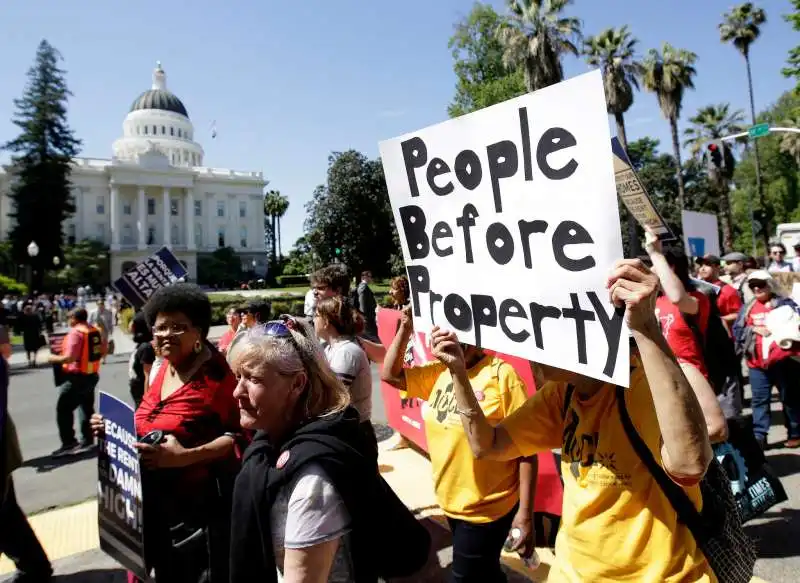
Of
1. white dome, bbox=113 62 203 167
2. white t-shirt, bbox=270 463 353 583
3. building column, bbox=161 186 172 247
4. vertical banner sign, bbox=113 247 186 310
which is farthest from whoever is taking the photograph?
white dome, bbox=113 62 203 167

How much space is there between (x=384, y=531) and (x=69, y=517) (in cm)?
449

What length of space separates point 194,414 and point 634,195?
232cm

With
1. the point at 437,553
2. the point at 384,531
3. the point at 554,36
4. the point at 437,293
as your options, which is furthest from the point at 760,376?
the point at 554,36

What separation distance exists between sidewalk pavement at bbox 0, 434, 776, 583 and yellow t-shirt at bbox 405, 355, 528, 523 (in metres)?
0.90

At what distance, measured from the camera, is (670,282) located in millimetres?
3467

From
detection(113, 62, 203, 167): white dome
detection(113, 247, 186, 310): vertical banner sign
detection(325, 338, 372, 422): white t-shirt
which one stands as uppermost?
detection(113, 62, 203, 167): white dome

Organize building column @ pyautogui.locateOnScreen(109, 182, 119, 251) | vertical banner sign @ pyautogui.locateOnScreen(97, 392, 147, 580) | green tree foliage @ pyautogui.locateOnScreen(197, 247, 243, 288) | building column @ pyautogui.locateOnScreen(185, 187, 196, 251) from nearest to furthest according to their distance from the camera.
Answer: vertical banner sign @ pyautogui.locateOnScreen(97, 392, 147, 580) → green tree foliage @ pyautogui.locateOnScreen(197, 247, 243, 288) → building column @ pyautogui.locateOnScreen(109, 182, 119, 251) → building column @ pyautogui.locateOnScreen(185, 187, 196, 251)

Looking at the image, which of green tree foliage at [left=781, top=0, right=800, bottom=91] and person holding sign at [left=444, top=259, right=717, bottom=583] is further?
green tree foliage at [left=781, top=0, right=800, bottom=91]

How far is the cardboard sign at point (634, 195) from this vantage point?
268 centimetres

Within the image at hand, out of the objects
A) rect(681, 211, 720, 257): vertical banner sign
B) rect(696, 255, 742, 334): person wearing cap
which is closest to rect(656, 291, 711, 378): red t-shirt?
rect(696, 255, 742, 334): person wearing cap

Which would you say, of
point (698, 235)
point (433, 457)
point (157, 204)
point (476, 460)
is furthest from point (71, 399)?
point (157, 204)

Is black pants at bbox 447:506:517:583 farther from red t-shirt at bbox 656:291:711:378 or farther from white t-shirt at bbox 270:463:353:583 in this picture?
red t-shirt at bbox 656:291:711:378

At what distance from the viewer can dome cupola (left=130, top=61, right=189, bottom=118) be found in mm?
97938

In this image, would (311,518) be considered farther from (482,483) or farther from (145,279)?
(145,279)
